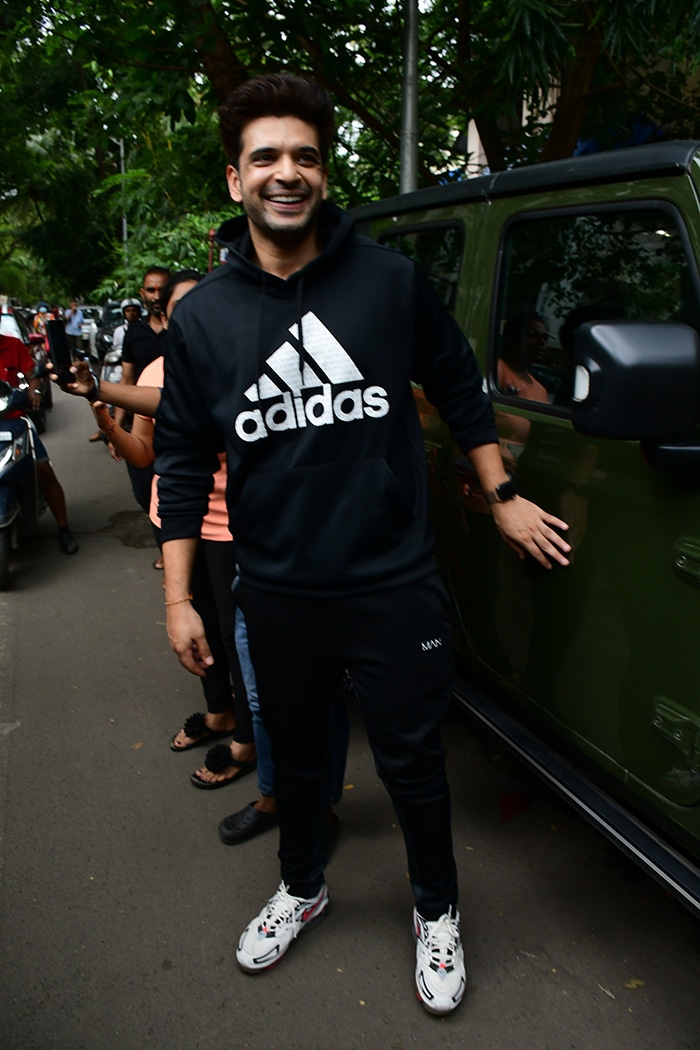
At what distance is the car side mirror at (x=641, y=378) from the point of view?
169 centimetres

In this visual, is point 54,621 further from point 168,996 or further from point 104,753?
point 168,996

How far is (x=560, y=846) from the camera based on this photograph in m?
3.01

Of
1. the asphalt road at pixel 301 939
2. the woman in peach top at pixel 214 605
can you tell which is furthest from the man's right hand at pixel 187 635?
the asphalt road at pixel 301 939

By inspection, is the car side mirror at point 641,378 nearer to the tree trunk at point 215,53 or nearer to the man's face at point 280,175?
the man's face at point 280,175

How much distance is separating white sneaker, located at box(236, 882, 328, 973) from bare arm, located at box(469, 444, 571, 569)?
1.19 m

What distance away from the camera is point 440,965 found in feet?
7.68

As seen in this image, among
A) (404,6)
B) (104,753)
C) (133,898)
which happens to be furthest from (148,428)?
A: (404,6)

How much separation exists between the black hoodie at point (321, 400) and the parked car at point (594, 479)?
1.41ft

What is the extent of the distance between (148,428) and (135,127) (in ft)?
13.2

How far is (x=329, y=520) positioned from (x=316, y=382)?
0.31m

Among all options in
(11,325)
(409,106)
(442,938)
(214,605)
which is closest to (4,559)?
(214,605)

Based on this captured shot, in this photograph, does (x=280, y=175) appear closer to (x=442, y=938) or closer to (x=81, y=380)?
(x=81, y=380)

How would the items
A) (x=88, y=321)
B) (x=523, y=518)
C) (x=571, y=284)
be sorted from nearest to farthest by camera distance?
(x=523, y=518)
(x=571, y=284)
(x=88, y=321)

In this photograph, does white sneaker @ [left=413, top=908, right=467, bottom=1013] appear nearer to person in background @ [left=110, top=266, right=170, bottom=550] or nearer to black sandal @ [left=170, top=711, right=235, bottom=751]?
black sandal @ [left=170, top=711, right=235, bottom=751]
